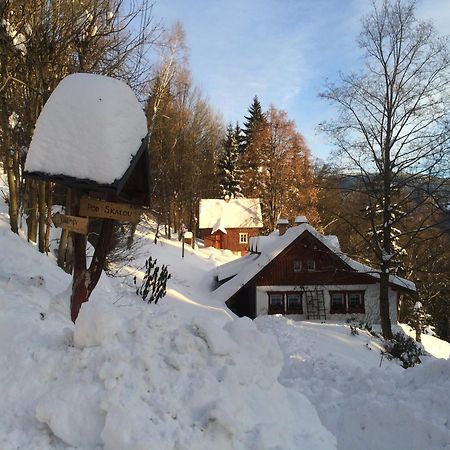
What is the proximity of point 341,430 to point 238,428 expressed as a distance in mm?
1894

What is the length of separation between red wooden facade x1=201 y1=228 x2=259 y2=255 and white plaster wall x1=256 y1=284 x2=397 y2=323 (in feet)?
59.7

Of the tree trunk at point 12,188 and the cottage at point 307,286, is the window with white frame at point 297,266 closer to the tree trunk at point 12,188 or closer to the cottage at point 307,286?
the cottage at point 307,286

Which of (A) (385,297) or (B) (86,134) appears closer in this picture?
(B) (86,134)

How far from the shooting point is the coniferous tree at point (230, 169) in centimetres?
4231

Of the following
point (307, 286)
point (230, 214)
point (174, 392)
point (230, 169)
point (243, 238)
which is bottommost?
point (307, 286)

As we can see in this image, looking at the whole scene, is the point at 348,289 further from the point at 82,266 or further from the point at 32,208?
the point at 82,266

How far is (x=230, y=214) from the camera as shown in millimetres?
39406

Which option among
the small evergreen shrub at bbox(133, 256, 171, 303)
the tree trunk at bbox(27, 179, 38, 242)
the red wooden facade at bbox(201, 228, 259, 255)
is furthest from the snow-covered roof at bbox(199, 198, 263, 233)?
the tree trunk at bbox(27, 179, 38, 242)

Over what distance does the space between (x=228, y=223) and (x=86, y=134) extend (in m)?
34.3

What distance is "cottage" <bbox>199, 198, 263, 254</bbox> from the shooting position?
38.7m

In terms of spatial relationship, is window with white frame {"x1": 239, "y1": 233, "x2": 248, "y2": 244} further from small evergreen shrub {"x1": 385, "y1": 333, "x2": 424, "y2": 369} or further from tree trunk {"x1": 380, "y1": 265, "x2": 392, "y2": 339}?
tree trunk {"x1": 380, "y1": 265, "x2": 392, "y2": 339}

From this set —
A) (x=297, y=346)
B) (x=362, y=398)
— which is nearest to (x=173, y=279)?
(x=297, y=346)

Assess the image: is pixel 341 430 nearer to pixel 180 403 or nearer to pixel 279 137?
pixel 180 403

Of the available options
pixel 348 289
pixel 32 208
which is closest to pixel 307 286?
pixel 348 289
